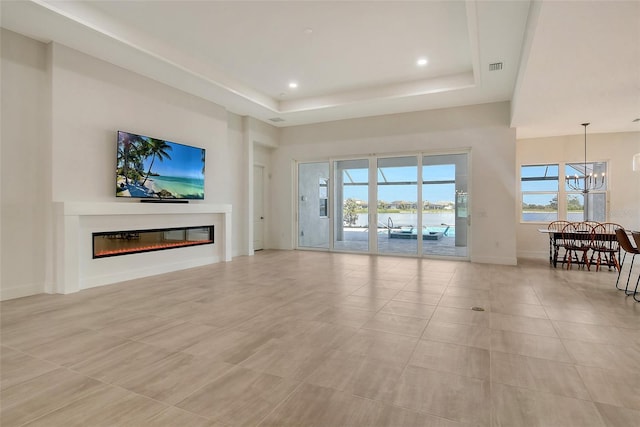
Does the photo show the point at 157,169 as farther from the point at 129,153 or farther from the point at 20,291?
the point at 20,291

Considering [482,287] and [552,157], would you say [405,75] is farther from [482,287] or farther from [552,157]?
[552,157]

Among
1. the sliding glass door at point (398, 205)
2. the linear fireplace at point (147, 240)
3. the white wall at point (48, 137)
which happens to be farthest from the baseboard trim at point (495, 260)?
the white wall at point (48, 137)

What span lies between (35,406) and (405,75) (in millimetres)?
6652

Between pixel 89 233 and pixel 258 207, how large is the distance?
15.3 ft

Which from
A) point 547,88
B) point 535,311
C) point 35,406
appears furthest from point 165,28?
point 535,311

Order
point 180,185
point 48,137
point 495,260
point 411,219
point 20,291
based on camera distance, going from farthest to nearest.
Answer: point 411,219 → point 495,260 → point 180,185 → point 48,137 → point 20,291

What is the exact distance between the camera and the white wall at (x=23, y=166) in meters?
4.18

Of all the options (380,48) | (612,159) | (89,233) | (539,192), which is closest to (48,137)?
(89,233)

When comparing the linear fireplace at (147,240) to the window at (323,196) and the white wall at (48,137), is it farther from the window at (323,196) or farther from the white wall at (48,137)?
the window at (323,196)

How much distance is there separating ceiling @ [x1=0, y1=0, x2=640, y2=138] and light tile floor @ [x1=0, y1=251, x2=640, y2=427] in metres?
3.01

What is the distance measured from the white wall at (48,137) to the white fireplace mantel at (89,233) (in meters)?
0.19

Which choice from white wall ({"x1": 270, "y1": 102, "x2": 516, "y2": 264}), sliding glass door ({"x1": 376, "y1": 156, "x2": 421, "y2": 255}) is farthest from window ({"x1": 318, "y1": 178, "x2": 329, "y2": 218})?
sliding glass door ({"x1": 376, "y1": 156, "x2": 421, "y2": 255})

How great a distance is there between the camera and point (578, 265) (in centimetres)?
685

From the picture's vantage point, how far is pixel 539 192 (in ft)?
28.0
